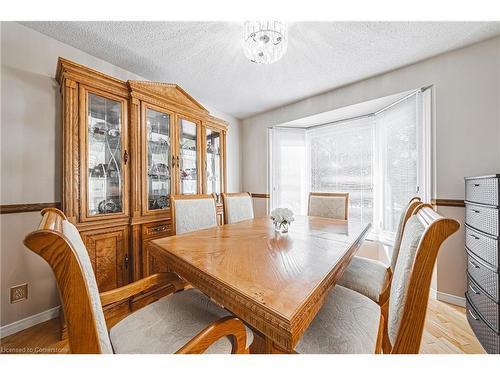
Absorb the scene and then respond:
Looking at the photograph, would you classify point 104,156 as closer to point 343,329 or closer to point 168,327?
point 168,327

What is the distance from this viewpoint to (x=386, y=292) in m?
1.20

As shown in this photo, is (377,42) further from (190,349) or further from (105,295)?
(105,295)

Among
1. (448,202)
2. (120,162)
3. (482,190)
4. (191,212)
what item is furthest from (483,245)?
(120,162)

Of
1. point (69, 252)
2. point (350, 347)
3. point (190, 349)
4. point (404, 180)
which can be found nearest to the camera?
point (69, 252)

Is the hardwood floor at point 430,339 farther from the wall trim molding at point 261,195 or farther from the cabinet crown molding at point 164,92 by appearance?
the wall trim molding at point 261,195

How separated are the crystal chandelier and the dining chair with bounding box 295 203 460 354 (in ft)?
4.10

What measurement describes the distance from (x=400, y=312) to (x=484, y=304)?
1477mm

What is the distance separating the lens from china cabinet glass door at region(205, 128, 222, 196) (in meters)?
2.67

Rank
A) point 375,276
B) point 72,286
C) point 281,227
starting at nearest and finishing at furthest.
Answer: point 72,286, point 375,276, point 281,227

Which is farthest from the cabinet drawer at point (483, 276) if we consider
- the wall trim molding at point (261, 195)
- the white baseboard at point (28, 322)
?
the white baseboard at point (28, 322)

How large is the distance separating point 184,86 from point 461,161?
2.93m

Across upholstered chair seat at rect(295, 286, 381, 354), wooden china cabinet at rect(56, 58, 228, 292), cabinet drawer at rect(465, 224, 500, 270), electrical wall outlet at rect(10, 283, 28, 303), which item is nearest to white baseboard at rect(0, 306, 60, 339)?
electrical wall outlet at rect(10, 283, 28, 303)

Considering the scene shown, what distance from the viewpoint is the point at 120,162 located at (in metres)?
1.79
